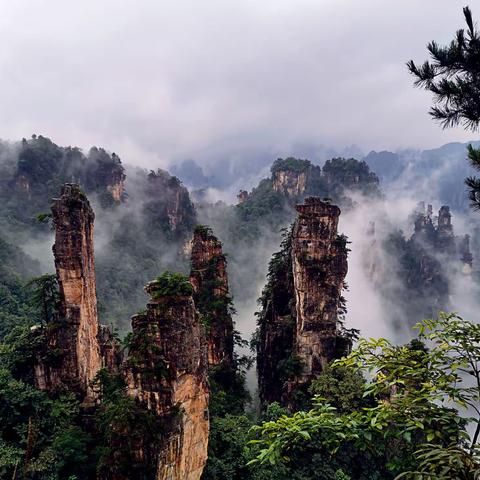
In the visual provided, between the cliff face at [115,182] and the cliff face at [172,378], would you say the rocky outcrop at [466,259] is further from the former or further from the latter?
the cliff face at [172,378]

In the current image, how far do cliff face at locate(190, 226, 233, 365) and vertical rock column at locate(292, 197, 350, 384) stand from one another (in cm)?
591

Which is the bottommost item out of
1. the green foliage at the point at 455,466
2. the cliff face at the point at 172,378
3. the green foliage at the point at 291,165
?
the green foliage at the point at 455,466

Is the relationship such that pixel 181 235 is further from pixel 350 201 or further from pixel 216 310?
pixel 216 310

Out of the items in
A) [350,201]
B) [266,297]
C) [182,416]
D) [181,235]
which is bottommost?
[182,416]

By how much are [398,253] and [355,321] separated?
24370mm

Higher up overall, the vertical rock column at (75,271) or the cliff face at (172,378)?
the vertical rock column at (75,271)

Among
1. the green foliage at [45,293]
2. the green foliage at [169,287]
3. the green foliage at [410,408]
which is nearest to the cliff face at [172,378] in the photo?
the green foliage at [169,287]

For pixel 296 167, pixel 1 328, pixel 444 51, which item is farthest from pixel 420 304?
pixel 444 51

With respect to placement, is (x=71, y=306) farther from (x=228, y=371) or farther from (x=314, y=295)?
(x=314, y=295)

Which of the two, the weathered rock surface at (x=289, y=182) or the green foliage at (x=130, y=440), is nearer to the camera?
the green foliage at (x=130, y=440)

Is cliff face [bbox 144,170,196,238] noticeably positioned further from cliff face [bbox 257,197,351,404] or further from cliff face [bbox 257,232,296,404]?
cliff face [bbox 257,197,351,404]

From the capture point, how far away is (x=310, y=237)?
29422mm

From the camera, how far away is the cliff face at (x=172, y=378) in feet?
51.7

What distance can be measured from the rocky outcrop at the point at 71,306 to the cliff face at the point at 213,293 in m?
10.1
